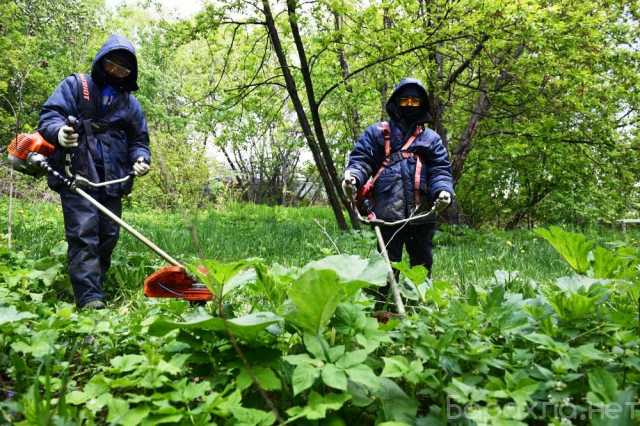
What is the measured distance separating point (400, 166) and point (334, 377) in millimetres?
2545

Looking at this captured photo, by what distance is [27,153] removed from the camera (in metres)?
2.96

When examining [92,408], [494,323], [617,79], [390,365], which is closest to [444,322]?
[494,323]

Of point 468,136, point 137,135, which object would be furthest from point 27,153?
point 468,136

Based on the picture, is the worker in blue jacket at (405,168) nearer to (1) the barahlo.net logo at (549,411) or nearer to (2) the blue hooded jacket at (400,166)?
(2) the blue hooded jacket at (400,166)

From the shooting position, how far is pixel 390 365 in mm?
1201

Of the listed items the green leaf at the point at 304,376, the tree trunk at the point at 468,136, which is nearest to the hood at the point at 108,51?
the green leaf at the point at 304,376

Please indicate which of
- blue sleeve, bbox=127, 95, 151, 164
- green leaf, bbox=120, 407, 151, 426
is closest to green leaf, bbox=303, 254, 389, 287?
green leaf, bbox=120, 407, 151, 426

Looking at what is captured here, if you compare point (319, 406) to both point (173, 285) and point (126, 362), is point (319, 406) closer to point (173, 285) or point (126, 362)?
point (126, 362)

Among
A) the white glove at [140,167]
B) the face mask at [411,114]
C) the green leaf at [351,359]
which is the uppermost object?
the face mask at [411,114]

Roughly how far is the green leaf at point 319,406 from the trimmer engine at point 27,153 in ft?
8.67

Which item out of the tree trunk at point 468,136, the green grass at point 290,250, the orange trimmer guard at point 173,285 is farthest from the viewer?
the tree trunk at point 468,136

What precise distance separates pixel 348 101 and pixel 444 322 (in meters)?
7.74

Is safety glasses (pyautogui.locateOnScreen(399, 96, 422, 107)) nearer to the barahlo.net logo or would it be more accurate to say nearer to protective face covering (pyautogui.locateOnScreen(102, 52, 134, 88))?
protective face covering (pyautogui.locateOnScreen(102, 52, 134, 88))

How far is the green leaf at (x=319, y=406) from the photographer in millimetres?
1072
